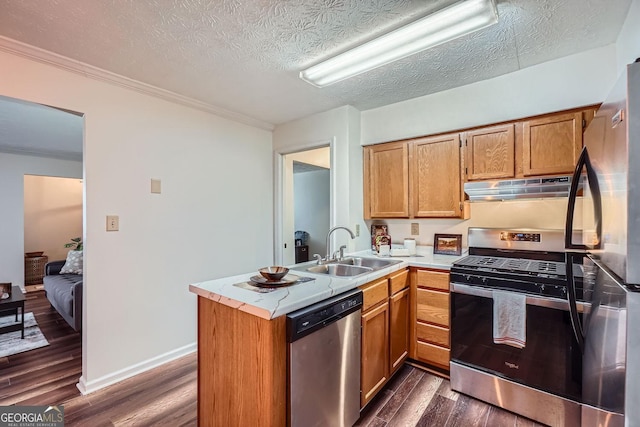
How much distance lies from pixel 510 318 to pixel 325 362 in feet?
4.19

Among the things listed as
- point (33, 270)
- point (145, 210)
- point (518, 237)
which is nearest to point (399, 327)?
point (518, 237)

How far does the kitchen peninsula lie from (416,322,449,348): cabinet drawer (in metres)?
0.99

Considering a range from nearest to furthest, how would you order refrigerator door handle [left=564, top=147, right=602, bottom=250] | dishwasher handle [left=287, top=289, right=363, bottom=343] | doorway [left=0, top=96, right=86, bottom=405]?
refrigerator door handle [left=564, top=147, right=602, bottom=250]
dishwasher handle [left=287, top=289, right=363, bottom=343]
doorway [left=0, top=96, right=86, bottom=405]

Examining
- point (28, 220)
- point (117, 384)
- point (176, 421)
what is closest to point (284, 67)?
point (176, 421)

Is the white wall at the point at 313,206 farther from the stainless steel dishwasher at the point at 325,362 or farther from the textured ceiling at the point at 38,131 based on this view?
the stainless steel dishwasher at the point at 325,362

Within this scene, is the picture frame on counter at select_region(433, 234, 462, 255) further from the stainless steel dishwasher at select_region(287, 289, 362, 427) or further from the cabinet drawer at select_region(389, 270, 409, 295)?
the stainless steel dishwasher at select_region(287, 289, 362, 427)

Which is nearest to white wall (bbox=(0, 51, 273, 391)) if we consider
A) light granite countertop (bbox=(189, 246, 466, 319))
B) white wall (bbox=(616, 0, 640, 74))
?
light granite countertop (bbox=(189, 246, 466, 319))

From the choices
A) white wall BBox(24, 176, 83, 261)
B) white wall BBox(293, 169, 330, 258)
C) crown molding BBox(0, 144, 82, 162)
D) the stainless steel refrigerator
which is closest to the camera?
the stainless steel refrigerator

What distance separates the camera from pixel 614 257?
39.2 inches

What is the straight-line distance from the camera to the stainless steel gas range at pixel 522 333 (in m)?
1.69

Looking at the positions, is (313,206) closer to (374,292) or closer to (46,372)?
(374,292)

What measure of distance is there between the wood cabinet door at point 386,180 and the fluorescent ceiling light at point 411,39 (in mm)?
1037

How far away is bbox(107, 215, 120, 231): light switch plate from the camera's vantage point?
2240 mm

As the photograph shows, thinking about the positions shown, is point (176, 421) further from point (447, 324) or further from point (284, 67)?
point (284, 67)
